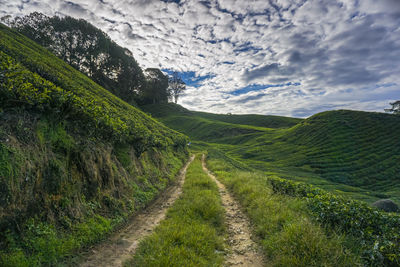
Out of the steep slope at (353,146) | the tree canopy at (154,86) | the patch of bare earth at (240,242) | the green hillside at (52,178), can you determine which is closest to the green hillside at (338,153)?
the steep slope at (353,146)

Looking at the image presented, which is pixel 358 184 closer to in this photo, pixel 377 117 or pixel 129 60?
pixel 377 117

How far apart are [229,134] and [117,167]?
76.0 metres

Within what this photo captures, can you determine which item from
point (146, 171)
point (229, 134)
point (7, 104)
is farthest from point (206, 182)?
point (229, 134)

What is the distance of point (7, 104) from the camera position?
554cm

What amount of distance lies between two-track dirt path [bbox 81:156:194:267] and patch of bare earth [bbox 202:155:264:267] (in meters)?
2.94

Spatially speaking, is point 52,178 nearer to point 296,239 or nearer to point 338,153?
point 296,239

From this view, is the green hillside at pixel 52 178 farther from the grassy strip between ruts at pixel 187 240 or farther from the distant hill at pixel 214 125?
the distant hill at pixel 214 125

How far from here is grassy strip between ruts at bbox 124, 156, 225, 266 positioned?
15.3 ft

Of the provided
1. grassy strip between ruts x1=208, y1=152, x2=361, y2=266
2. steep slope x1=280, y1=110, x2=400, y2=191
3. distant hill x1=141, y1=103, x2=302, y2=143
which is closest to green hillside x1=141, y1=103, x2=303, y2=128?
distant hill x1=141, y1=103, x2=302, y2=143

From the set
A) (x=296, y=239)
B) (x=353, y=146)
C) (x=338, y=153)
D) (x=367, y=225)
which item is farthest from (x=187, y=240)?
(x=353, y=146)

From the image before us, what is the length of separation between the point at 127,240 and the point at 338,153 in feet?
180

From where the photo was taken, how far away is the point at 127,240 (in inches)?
235

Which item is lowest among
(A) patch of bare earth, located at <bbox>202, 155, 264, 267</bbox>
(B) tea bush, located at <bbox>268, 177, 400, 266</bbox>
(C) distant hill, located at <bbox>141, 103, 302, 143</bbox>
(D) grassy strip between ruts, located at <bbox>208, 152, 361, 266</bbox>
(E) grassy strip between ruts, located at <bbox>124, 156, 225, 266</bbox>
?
(A) patch of bare earth, located at <bbox>202, 155, 264, 267</bbox>

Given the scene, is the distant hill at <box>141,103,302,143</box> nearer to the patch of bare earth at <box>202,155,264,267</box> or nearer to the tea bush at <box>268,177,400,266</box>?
the patch of bare earth at <box>202,155,264,267</box>
